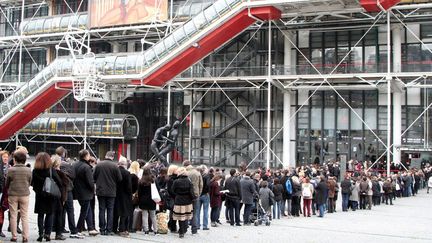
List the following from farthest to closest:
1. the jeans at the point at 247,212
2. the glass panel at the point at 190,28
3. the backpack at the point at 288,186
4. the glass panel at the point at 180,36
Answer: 1. the glass panel at the point at 180,36
2. the glass panel at the point at 190,28
3. the backpack at the point at 288,186
4. the jeans at the point at 247,212

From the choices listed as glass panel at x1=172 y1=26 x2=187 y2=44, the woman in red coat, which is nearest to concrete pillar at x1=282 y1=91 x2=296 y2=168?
glass panel at x1=172 y1=26 x2=187 y2=44

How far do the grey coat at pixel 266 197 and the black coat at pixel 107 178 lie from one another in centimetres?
442

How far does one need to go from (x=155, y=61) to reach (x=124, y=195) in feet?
53.1

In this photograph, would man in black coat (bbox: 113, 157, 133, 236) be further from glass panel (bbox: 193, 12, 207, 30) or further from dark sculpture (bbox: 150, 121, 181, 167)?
glass panel (bbox: 193, 12, 207, 30)

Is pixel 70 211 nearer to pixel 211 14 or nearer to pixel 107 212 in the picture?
pixel 107 212

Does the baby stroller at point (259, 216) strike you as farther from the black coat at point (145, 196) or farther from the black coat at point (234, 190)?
the black coat at point (145, 196)

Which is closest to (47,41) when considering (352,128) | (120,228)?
(352,128)

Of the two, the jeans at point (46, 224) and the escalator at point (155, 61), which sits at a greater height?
the escalator at point (155, 61)

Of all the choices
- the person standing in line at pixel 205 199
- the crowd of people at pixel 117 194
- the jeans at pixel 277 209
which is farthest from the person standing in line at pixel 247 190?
the jeans at pixel 277 209

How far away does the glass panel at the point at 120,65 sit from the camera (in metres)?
26.0

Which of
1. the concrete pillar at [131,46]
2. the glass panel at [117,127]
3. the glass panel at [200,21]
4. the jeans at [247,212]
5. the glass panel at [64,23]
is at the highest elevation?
the glass panel at [64,23]

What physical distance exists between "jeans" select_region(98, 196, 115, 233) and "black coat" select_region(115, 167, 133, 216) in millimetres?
160

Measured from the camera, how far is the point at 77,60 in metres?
27.0

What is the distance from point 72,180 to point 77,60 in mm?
19271
